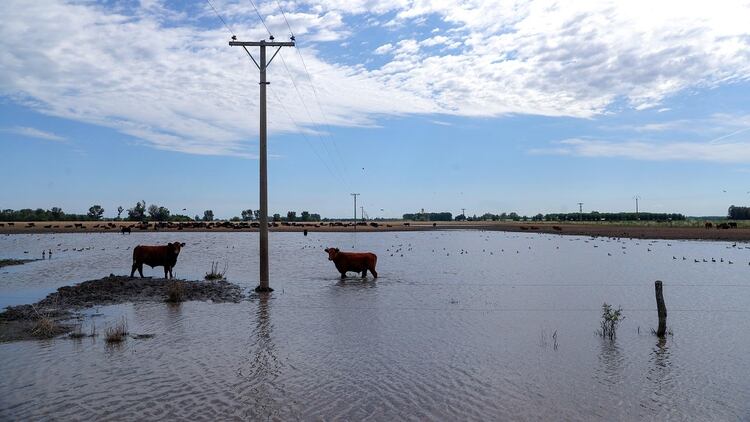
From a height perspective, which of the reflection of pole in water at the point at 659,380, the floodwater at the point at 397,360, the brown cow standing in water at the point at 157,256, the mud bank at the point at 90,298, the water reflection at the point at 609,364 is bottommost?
the reflection of pole in water at the point at 659,380

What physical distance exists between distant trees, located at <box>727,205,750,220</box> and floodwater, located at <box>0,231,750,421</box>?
447 ft

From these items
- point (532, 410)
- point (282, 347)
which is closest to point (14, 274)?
point (282, 347)

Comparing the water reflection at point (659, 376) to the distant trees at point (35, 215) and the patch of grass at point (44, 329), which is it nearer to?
the patch of grass at point (44, 329)

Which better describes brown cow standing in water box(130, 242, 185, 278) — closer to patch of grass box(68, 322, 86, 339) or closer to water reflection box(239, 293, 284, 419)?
patch of grass box(68, 322, 86, 339)

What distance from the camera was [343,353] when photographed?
384 inches

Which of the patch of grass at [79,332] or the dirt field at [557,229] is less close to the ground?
the dirt field at [557,229]

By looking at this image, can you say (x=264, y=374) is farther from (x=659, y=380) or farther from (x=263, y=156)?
(x=263, y=156)

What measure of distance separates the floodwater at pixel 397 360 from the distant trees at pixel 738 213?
136m

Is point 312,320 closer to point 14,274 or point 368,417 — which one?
point 368,417

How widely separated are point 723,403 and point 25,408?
343 inches

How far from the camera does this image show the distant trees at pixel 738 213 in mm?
131375

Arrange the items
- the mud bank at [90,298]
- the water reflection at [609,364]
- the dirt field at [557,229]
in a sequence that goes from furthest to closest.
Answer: the dirt field at [557,229]
the mud bank at [90,298]
the water reflection at [609,364]

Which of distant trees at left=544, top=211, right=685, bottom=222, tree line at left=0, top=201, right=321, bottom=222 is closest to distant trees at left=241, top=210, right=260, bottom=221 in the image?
tree line at left=0, top=201, right=321, bottom=222

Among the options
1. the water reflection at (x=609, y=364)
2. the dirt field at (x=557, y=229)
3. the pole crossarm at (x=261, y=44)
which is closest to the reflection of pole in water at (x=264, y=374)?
the water reflection at (x=609, y=364)
